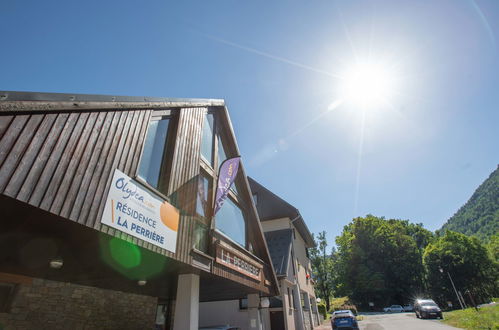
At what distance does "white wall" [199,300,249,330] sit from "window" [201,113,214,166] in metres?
9.63

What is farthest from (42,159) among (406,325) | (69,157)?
(406,325)

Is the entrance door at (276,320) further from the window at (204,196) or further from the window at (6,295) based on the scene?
the window at (6,295)

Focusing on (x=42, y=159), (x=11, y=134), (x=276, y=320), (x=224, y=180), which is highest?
(x=224, y=180)

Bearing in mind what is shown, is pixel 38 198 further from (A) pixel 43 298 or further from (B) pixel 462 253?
(B) pixel 462 253

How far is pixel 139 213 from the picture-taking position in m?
4.95

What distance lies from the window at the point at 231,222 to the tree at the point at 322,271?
47.2 m

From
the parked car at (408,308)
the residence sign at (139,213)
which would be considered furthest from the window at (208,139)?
the parked car at (408,308)

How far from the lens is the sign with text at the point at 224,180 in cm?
767

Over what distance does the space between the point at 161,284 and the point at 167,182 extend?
4.46m

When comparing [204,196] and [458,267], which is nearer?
[204,196]

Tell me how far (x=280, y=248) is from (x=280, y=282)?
2601 millimetres

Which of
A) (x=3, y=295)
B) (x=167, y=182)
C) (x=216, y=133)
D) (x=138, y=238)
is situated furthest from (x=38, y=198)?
(x=216, y=133)

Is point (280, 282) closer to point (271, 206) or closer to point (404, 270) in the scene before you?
point (271, 206)

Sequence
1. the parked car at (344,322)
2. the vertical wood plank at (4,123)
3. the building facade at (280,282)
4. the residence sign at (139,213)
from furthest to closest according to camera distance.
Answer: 1. the parked car at (344,322)
2. the building facade at (280,282)
3. the residence sign at (139,213)
4. the vertical wood plank at (4,123)
